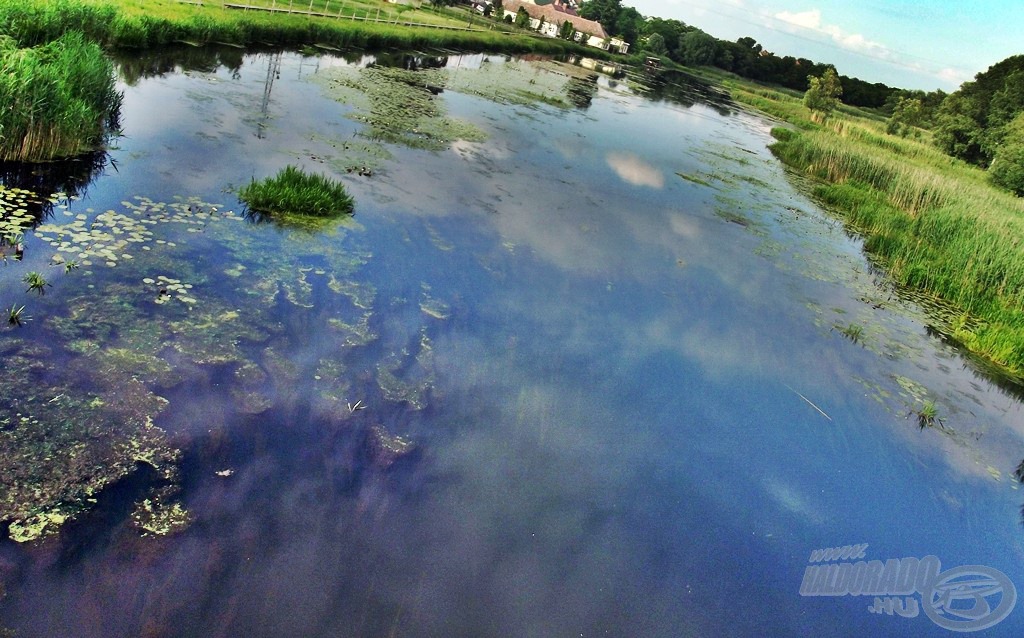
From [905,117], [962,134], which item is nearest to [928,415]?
[962,134]

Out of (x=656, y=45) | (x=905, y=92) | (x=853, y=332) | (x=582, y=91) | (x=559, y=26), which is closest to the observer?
(x=853, y=332)

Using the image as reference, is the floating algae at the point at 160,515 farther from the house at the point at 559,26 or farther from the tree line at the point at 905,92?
the house at the point at 559,26

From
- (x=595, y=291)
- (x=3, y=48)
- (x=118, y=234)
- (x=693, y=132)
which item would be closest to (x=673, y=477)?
(x=595, y=291)

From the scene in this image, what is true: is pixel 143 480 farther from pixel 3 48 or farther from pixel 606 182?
pixel 606 182

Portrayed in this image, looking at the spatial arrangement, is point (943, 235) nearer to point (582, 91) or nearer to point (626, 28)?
→ point (582, 91)

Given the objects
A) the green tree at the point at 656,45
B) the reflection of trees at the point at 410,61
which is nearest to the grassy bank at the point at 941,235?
the reflection of trees at the point at 410,61

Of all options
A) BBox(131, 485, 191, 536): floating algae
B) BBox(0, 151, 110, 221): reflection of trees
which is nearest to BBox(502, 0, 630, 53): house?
BBox(0, 151, 110, 221): reflection of trees

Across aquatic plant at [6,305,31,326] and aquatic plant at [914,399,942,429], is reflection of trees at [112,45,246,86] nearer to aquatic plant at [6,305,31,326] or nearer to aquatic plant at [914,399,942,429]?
aquatic plant at [6,305,31,326]
